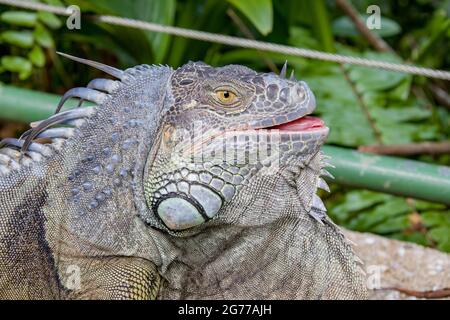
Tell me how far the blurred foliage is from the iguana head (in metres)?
3.01

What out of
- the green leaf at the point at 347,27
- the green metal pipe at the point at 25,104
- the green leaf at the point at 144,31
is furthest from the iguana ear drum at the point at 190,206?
the green leaf at the point at 347,27

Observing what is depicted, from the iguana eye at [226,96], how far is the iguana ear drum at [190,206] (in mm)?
391

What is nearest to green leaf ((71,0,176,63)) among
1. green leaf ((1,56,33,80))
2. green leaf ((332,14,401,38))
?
green leaf ((1,56,33,80))

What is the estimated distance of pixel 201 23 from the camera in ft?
26.7

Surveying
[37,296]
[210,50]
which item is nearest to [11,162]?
[37,296]

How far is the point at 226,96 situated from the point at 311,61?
15.2 feet

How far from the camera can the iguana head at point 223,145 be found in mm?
3607

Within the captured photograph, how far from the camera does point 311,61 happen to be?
8.20 metres

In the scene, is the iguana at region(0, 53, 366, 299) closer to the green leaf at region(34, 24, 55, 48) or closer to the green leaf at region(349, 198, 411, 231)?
the green leaf at region(349, 198, 411, 231)

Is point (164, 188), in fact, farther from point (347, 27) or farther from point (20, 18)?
point (347, 27)

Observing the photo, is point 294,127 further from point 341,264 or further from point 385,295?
point 385,295

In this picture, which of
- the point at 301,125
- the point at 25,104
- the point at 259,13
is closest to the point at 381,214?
the point at 259,13

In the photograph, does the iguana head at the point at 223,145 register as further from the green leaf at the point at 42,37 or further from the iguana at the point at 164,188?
the green leaf at the point at 42,37

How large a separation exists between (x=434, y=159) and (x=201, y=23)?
255cm
